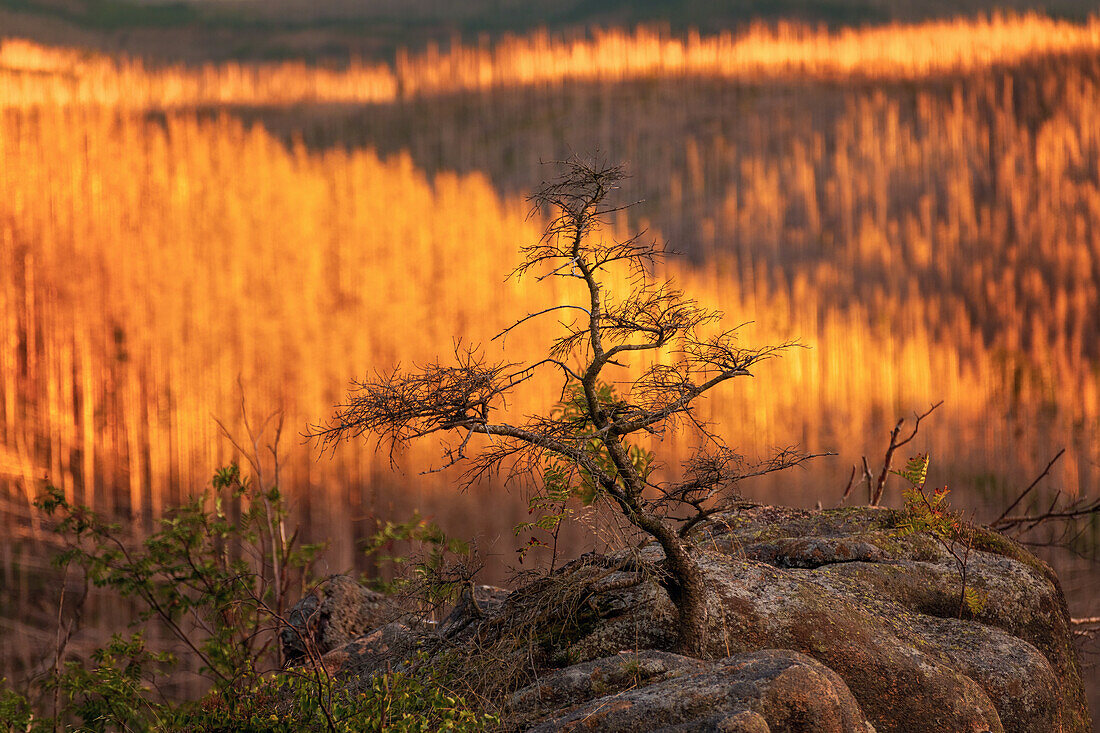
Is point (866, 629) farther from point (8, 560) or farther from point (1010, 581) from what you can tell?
point (8, 560)

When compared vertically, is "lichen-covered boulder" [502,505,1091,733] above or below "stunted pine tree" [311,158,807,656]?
below

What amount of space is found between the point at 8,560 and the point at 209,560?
37.3ft

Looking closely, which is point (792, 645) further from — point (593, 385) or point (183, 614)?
point (183, 614)

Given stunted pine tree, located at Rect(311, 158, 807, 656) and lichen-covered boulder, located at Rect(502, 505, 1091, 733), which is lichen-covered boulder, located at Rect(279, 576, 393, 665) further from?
stunted pine tree, located at Rect(311, 158, 807, 656)

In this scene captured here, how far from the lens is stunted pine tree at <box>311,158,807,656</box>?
13.4 ft

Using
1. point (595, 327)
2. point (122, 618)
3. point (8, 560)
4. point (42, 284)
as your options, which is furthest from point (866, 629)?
Answer: point (42, 284)

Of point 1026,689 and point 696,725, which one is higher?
point 696,725

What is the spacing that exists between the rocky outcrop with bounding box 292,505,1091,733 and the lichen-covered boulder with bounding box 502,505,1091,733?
1cm

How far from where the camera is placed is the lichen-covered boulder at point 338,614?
23.6ft

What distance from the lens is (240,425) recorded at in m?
18.1

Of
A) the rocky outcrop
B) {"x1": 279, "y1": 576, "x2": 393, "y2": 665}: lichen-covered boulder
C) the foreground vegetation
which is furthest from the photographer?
{"x1": 279, "y1": 576, "x2": 393, "y2": 665}: lichen-covered boulder

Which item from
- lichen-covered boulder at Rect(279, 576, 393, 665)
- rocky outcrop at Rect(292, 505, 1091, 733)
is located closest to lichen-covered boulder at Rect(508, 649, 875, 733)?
rocky outcrop at Rect(292, 505, 1091, 733)

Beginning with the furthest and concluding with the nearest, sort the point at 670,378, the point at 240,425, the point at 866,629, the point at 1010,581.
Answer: the point at 240,425 → the point at 1010,581 → the point at 866,629 → the point at 670,378

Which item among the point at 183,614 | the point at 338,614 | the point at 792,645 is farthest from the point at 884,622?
the point at 183,614
